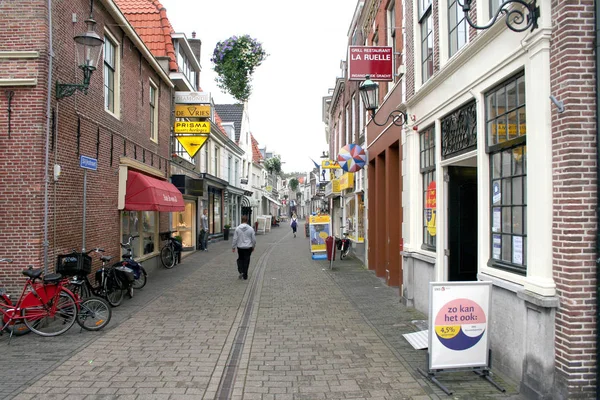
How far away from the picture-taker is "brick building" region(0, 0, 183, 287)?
23.3 feet

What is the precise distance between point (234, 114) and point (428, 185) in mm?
28780

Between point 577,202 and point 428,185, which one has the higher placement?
point 428,185

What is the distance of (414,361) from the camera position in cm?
541

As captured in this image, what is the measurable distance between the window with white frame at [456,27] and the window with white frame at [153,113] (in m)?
9.59

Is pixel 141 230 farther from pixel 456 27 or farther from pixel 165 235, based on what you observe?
pixel 456 27

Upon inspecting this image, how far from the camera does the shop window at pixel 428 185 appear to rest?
7.68 meters

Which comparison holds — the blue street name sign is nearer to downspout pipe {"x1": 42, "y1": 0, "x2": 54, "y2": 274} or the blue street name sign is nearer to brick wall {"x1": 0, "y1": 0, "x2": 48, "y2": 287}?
downspout pipe {"x1": 42, "y1": 0, "x2": 54, "y2": 274}

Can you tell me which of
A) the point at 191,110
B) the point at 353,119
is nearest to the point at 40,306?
the point at 191,110

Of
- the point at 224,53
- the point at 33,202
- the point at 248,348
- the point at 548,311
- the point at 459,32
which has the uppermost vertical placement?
the point at 224,53

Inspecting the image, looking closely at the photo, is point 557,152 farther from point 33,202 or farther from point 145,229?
point 145,229

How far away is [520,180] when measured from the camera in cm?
483

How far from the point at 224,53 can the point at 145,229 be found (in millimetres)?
17864

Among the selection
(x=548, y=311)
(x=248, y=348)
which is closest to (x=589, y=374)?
(x=548, y=311)

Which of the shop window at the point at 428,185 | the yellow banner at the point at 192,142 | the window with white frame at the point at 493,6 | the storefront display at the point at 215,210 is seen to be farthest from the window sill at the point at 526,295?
the storefront display at the point at 215,210
